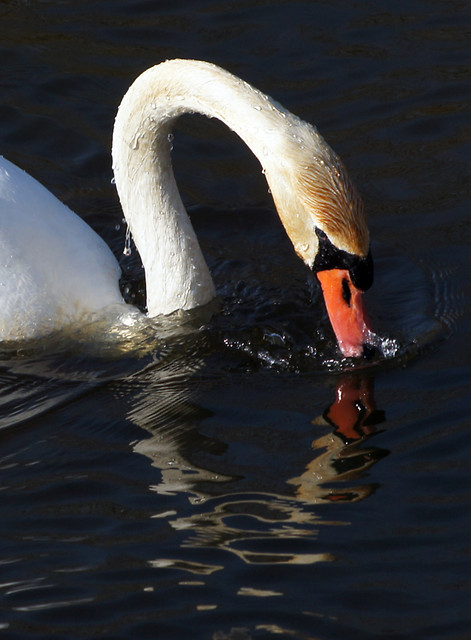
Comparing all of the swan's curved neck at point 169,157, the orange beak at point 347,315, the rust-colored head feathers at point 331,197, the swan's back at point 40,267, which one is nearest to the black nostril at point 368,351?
the orange beak at point 347,315

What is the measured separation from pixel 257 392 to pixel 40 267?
167cm

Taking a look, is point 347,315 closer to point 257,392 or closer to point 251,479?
point 257,392

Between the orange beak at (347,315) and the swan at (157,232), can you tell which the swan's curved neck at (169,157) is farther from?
the orange beak at (347,315)

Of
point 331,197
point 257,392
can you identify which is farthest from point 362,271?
point 257,392

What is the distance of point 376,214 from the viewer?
8.30 m

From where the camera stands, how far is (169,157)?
6898 millimetres

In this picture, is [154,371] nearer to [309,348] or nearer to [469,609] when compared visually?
[309,348]

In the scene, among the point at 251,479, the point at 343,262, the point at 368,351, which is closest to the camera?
the point at 251,479

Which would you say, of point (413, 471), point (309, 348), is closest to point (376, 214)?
point (309, 348)

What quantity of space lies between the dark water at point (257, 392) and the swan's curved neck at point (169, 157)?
36 cm

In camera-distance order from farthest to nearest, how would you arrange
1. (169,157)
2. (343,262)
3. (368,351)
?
(169,157), (368,351), (343,262)

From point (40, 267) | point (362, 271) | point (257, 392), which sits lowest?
point (257, 392)

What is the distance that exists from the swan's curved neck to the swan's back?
0.34 m

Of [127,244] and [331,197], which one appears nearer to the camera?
[331,197]
